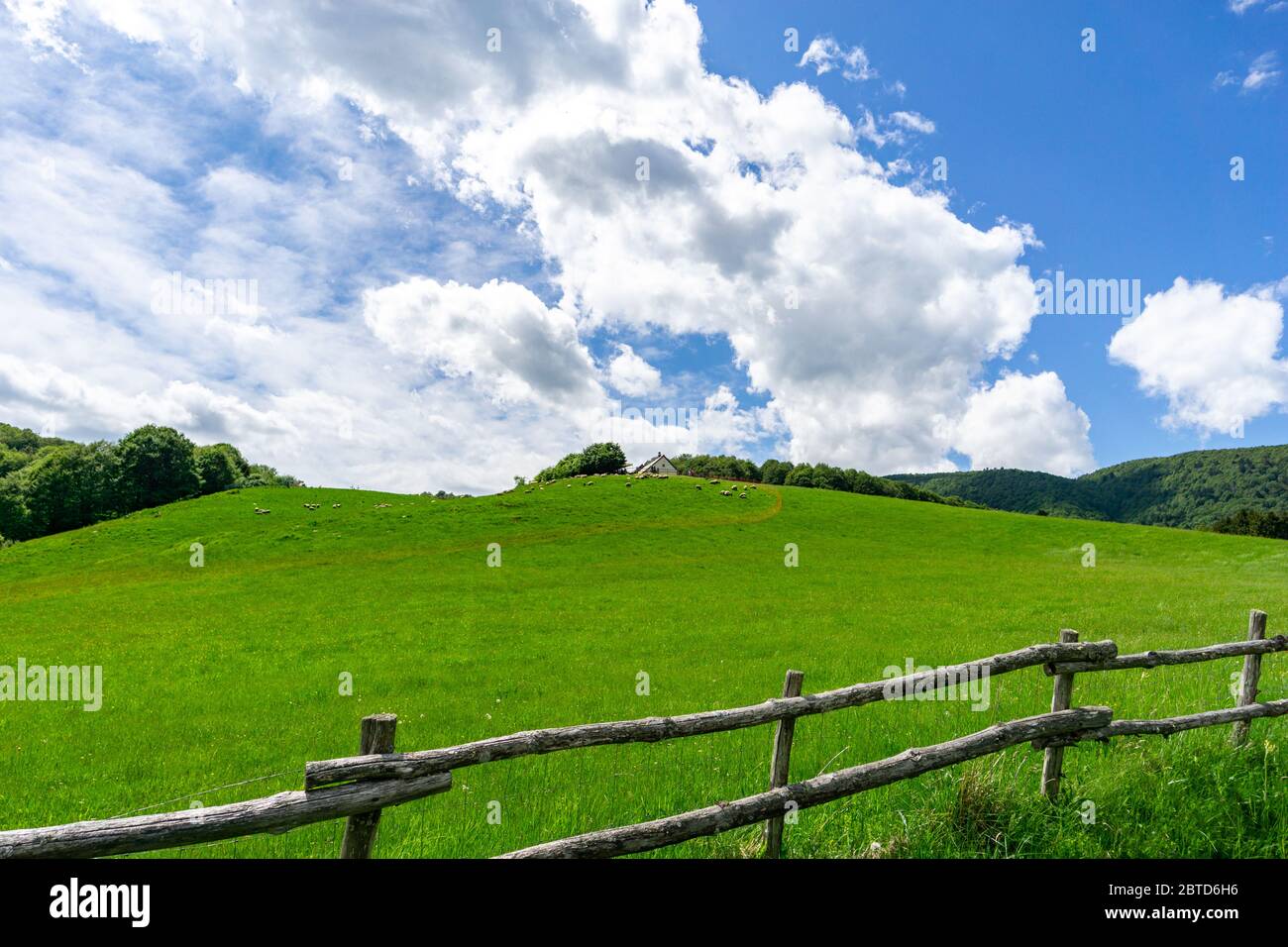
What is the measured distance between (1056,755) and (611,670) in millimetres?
12319

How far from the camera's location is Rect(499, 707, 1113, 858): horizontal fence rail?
4543 mm

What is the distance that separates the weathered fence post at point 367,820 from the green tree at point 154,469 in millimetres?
105644

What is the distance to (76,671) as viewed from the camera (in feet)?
60.2

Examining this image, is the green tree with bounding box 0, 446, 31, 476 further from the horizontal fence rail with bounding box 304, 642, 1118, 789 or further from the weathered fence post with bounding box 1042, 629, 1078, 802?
the weathered fence post with bounding box 1042, 629, 1078, 802

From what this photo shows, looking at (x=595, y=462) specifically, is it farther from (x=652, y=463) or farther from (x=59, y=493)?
(x=59, y=493)

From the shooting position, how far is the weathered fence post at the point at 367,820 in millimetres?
3980

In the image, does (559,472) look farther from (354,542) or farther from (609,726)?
(609,726)

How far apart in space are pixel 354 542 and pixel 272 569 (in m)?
8.73

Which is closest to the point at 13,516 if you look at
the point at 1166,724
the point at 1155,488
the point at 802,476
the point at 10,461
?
the point at 10,461

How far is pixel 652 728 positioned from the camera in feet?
16.3

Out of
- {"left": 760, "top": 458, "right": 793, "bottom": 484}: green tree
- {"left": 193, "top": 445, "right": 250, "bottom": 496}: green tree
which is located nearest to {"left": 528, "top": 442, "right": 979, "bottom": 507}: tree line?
{"left": 760, "top": 458, "right": 793, "bottom": 484}: green tree

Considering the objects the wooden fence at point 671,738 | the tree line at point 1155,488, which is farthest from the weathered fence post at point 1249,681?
the tree line at point 1155,488
